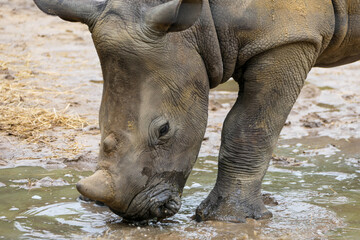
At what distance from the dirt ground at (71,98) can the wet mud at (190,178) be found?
Result: 16 millimetres

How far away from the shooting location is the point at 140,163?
203 inches

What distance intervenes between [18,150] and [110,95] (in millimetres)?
3267

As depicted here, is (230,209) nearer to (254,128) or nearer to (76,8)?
(254,128)

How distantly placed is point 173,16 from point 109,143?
977 millimetres

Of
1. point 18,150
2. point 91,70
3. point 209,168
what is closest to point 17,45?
point 91,70

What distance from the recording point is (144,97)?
510 cm

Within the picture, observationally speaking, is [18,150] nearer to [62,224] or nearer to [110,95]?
[62,224]

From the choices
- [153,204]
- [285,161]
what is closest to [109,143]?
[153,204]

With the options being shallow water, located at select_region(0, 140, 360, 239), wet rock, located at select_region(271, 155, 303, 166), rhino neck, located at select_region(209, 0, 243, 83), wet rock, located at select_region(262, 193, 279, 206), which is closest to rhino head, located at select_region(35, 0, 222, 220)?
rhino neck, located at select_region(209, 0, 243, 83)

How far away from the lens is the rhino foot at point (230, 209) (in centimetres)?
575

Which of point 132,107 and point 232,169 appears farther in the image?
point 232,169

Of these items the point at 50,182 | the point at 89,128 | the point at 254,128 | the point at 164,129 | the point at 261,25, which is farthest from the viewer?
Answer: the point at 89,128

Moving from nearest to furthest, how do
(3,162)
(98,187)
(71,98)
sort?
(98,187) → (3,162) → (71,98)

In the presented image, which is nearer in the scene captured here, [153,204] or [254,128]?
[153,204]
